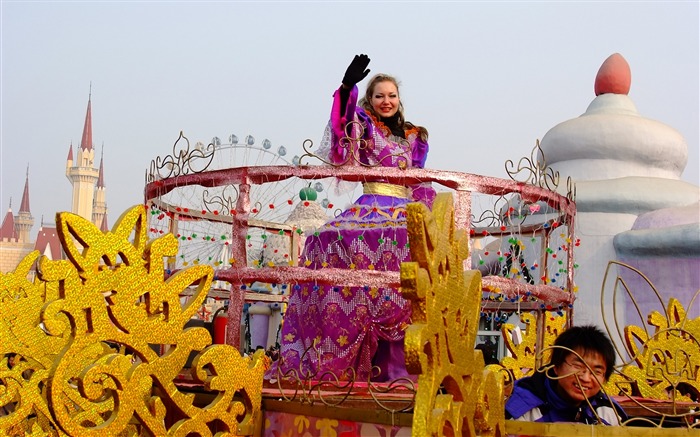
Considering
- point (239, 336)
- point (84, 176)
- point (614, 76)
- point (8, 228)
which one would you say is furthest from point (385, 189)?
point (8, 228)

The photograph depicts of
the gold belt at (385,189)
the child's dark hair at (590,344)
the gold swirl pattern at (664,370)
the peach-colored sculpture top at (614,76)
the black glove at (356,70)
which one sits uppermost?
the peach-colored sculpture top at (614,76)

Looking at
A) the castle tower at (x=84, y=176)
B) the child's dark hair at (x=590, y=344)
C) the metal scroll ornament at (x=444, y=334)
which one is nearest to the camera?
the metal scroll ornament at (x=444, y=334)

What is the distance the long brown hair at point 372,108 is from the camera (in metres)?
5.79

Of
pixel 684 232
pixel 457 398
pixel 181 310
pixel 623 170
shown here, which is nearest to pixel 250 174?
pixel 181 310

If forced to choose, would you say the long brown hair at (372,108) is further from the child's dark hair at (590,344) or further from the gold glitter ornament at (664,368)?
the child's dark hair at (590,344)

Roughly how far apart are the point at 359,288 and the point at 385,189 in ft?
2.13

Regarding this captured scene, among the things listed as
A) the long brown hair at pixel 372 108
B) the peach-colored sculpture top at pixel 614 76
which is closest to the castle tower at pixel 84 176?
the peach-colored sculpture top at pixel 614 76

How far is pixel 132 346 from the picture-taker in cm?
330

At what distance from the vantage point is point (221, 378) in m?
3.53

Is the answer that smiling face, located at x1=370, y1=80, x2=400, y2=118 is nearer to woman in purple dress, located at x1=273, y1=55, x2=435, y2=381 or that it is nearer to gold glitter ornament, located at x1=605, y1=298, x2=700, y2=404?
woman in purple dress, located at x1=273, y1=55, x2=435, y2=381

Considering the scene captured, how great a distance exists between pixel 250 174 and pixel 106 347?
1.17m

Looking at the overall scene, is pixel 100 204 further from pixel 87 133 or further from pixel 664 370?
pixel 664 370

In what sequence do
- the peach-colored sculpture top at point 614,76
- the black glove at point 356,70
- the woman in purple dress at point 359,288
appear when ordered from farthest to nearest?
the peach-colored sculpture top at point 614,76
the woman in purple dress at point 359,288
the black glove at point 356,70

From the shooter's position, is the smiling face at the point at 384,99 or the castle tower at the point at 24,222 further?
the castle tower at the point at 24,222
